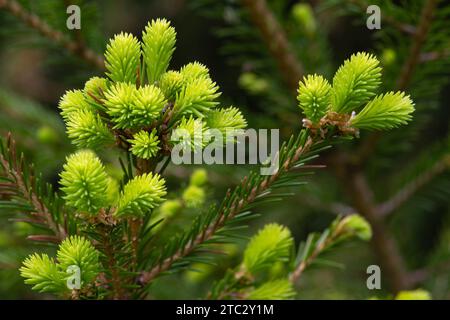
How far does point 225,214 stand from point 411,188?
0.81 meters

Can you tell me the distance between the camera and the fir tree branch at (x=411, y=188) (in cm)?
126

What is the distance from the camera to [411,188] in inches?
53.3

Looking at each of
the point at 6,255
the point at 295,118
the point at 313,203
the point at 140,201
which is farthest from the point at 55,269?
the point at 313,203

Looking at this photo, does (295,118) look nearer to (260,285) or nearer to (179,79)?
(260,285)

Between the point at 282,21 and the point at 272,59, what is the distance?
9 centimetres

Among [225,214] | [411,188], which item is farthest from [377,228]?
[225,214]

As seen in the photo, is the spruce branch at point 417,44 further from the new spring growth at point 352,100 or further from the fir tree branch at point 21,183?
the fir tree branch at point 21,183

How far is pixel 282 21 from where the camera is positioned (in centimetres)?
128

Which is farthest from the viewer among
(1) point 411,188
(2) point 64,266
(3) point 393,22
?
(1) point 411,188

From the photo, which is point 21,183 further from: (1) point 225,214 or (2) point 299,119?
(2) point 299,119

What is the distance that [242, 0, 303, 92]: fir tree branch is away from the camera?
1.19m

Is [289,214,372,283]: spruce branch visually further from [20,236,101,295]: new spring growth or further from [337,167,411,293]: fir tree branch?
[337,167,411,293]: fir tree branch

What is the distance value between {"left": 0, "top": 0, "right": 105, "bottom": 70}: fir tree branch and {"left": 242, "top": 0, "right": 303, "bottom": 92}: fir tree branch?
0.36 metres
